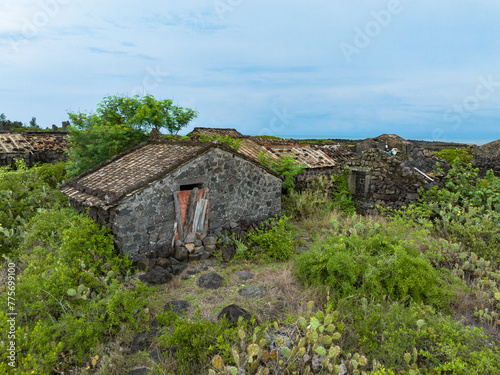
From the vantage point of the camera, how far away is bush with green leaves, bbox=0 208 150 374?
16.9 ft

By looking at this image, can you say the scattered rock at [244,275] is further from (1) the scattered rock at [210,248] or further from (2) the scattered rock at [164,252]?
(2) the scattered rock at [164,252]

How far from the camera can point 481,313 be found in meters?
6.11

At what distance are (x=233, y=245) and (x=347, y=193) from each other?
7076 mm

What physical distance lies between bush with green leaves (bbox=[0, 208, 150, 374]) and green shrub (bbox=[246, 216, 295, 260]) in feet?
12.1

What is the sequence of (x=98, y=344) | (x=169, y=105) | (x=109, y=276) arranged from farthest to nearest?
(x=169, y=105) → (x=109, y=276) → (x=98, y=344)

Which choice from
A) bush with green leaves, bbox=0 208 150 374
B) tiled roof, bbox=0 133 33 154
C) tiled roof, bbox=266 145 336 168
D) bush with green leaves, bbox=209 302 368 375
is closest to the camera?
bush with green leaves, bbox=209 302 368 375

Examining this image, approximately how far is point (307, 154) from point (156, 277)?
13362 millimetres

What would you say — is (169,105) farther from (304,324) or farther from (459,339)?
(459,339)

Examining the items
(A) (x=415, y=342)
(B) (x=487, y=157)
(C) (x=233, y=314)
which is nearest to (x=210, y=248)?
(C) (x=233, y=314)

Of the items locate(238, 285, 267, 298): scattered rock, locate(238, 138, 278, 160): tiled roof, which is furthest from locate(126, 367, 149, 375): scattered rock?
locate(238, 138, 278, 160): tiled roof

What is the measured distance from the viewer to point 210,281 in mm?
7691

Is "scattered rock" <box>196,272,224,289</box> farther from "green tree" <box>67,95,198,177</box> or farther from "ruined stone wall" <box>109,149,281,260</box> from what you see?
"green tree" <box>67,95,198,177</box>

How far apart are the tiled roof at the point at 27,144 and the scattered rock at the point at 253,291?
17.5m

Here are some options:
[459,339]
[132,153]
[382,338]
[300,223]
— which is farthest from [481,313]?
[132,153]
